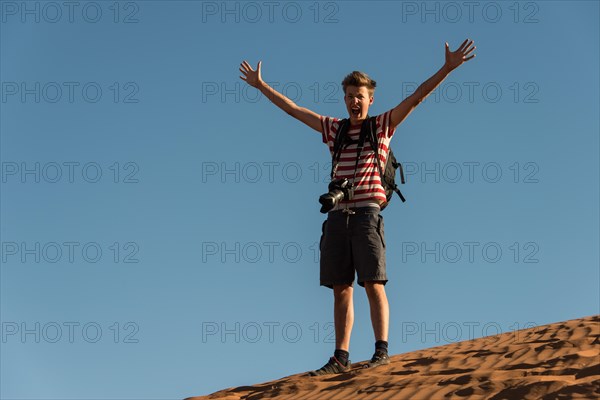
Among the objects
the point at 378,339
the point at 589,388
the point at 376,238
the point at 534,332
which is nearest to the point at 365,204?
the point at 376,238

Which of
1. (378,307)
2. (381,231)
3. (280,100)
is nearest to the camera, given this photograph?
(378,307)

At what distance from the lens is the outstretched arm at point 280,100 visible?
23.2 ft

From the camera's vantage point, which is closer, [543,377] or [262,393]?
[543,377]

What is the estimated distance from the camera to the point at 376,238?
6.60 metres

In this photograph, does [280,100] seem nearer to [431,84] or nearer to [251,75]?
[251,75]

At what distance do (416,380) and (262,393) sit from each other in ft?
4.18

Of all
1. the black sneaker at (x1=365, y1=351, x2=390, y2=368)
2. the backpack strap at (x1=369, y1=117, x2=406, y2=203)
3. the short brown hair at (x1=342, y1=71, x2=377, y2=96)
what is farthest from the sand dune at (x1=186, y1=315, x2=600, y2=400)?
the short brown hair at (x1=342, y1=71, x2=377, y2=96)

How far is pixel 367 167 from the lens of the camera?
264 inches

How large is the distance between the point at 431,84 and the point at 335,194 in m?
1.12

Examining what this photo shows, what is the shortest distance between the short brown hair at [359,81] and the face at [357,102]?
3 cm

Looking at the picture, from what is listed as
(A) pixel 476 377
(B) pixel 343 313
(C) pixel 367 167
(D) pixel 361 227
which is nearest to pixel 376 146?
(C) pixel 367 167

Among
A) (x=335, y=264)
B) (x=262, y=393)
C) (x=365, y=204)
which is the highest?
(x=365, y=204)

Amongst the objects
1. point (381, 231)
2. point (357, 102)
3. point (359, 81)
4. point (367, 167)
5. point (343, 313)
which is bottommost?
point (343, 313)

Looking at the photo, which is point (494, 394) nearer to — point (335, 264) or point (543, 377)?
point (543, 377)
